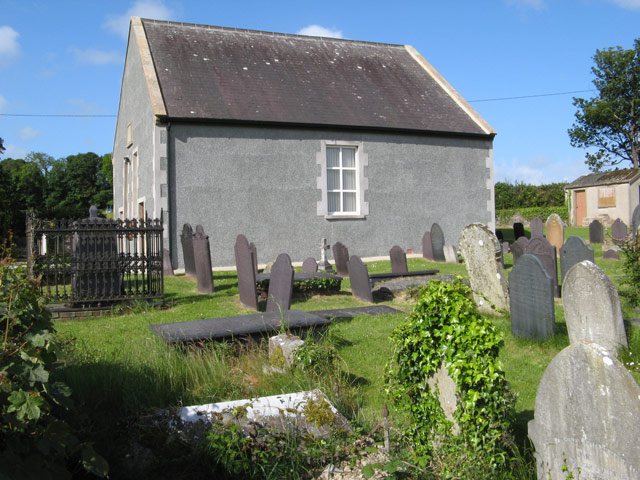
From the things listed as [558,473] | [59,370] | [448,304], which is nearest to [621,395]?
[558,473]

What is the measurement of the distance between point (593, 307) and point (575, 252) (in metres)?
4.32

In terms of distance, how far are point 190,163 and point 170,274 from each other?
3381 mm

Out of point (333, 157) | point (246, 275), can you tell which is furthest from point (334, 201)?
point (246, 275)

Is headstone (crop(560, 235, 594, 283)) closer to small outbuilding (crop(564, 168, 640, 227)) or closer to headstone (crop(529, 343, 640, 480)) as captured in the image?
headstone (crop(529, 343, 640, 480))

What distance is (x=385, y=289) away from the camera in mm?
11250

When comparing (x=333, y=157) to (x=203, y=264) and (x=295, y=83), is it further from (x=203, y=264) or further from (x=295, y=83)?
(x=203, y=264)

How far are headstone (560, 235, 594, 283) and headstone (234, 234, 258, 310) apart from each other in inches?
207

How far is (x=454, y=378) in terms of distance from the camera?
3547 mm

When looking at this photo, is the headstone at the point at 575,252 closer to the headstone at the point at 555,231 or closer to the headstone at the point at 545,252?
the headstone at the point at 545,252

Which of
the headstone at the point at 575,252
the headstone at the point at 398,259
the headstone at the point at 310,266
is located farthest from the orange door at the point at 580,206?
the headstone at the point at 575,252

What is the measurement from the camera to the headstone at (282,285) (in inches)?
351

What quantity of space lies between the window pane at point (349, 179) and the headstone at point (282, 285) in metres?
9.61

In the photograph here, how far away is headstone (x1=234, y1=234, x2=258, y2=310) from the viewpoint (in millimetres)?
9617

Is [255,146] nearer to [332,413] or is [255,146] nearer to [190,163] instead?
[190,163]
